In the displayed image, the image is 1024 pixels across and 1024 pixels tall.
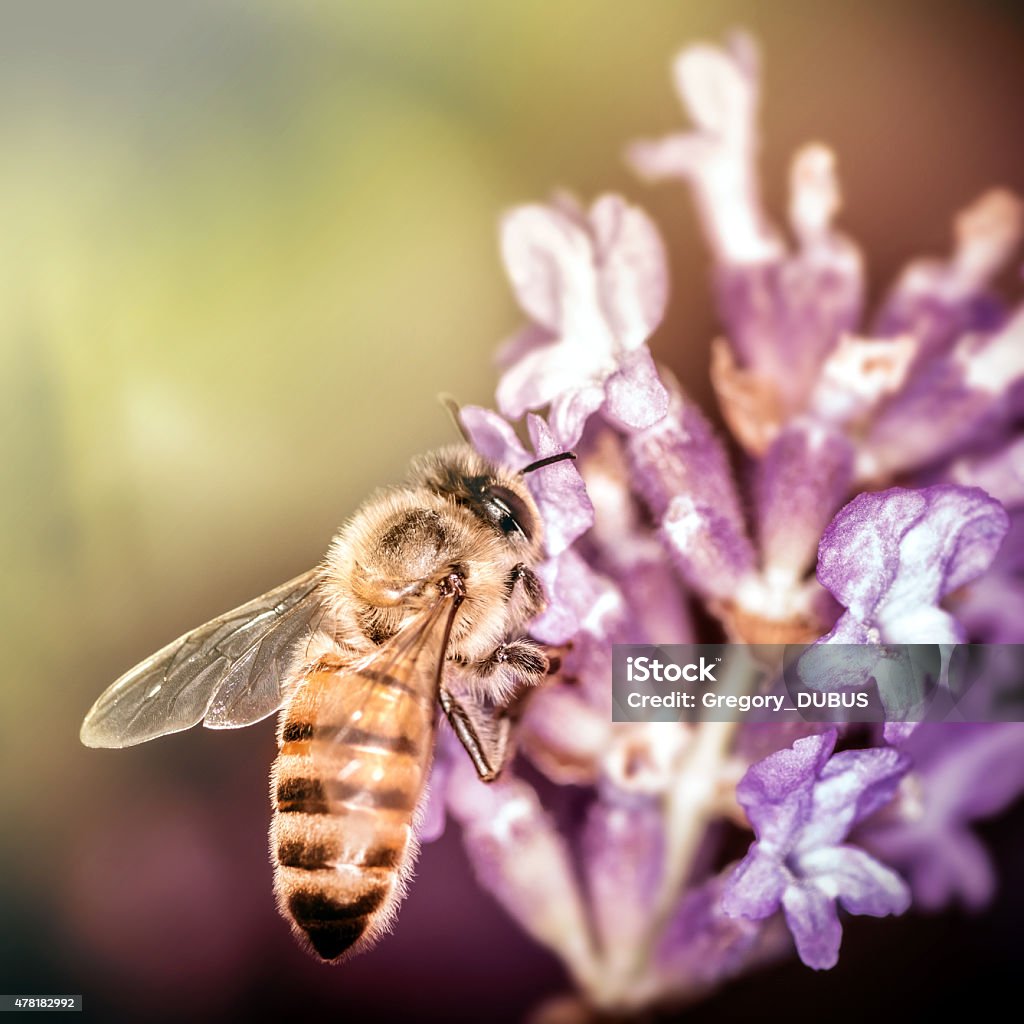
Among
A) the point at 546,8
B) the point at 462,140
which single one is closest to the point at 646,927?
the point at 462,140

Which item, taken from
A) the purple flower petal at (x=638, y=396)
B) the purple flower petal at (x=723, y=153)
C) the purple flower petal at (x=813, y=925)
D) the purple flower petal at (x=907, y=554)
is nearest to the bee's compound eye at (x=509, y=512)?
the purple flower petal at (x=638, y=396)

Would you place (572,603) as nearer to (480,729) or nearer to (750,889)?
(480,729)

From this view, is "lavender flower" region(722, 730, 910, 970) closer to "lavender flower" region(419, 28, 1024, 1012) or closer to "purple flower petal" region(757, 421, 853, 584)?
"lavender flower" region(419, 28, 1024, 1012)

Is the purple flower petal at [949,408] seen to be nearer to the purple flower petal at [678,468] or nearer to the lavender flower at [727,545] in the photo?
the lavender flower at [727,545]

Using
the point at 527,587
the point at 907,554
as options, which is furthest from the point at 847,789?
the point at 527,587

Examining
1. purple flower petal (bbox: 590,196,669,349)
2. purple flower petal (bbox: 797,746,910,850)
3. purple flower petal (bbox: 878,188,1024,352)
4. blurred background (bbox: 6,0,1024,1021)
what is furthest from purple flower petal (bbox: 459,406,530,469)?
purple flower petal (bbox: 878,188,1024,352)

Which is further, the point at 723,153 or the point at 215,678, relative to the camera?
the point at 723,153

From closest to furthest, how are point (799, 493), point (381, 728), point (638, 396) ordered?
point (381, 728), point (638, 396), point (799, 493)
